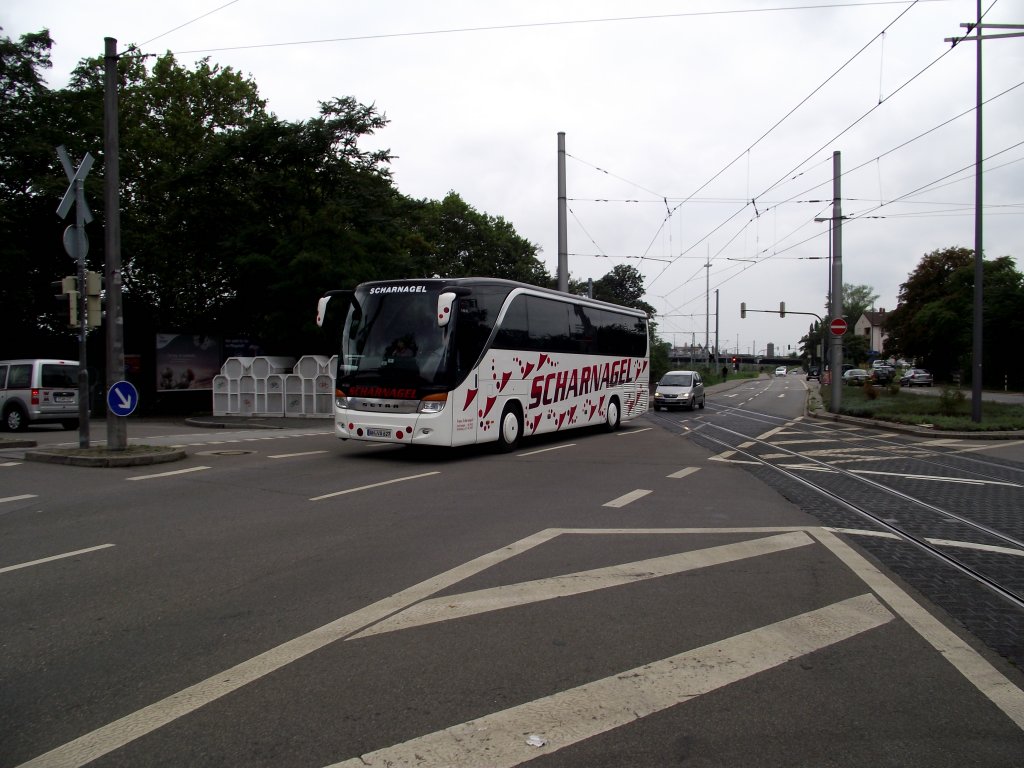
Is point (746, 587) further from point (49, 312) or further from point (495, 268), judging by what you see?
point (495, 268)

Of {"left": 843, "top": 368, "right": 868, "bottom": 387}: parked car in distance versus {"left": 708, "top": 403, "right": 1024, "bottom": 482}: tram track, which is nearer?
{"left": 708, "top": 403, "right": 1024, "bottom": 482}: tram track

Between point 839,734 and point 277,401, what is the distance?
81.2 feet

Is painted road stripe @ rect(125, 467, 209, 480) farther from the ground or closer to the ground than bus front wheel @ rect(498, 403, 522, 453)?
closer to the ground

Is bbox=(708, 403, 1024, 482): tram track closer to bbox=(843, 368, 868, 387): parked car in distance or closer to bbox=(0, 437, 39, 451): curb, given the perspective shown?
bbox=(0, 437, 39, 451): curb

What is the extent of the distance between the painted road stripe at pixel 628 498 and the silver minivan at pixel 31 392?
17.8 m

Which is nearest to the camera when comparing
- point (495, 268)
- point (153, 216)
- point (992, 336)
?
point (153, 216)

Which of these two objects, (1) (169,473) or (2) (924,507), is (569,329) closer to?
(1) (169,473)

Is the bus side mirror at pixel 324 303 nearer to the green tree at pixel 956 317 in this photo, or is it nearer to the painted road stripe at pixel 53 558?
the painted road stripe at pixel 53 558

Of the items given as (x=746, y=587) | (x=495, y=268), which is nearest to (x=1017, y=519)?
(x=746, y=587)

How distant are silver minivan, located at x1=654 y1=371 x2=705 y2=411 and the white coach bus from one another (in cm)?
1700

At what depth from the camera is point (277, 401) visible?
26078mm

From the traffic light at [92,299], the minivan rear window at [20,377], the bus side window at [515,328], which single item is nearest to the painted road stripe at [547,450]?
the bus side window at [515,328]

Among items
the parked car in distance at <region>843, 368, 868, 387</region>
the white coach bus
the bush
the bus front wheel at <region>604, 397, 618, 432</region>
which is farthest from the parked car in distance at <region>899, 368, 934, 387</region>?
the white coach bus

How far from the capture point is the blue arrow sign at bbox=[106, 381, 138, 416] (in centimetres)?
1270
